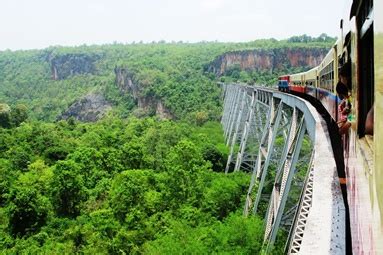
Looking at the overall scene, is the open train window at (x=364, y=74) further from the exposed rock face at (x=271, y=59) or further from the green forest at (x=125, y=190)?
the exposed rock face at (x=271, y=59)

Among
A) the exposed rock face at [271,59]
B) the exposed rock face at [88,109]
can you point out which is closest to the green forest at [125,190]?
the exposed rock face at [88,109]

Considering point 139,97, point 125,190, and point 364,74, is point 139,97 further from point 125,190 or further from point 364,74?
point 364,74

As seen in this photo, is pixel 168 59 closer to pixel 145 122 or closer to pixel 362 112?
pixel 145 122

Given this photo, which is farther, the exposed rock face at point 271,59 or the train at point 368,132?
the exposed rock face at point 271,59

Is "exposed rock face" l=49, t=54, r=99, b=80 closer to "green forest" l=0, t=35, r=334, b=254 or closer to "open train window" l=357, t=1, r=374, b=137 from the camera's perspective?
"green forest" l=0, t=35, r=334, b=254

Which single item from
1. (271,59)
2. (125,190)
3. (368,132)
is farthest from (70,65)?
(368,132)

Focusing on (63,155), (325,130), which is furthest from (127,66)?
(325,130)
